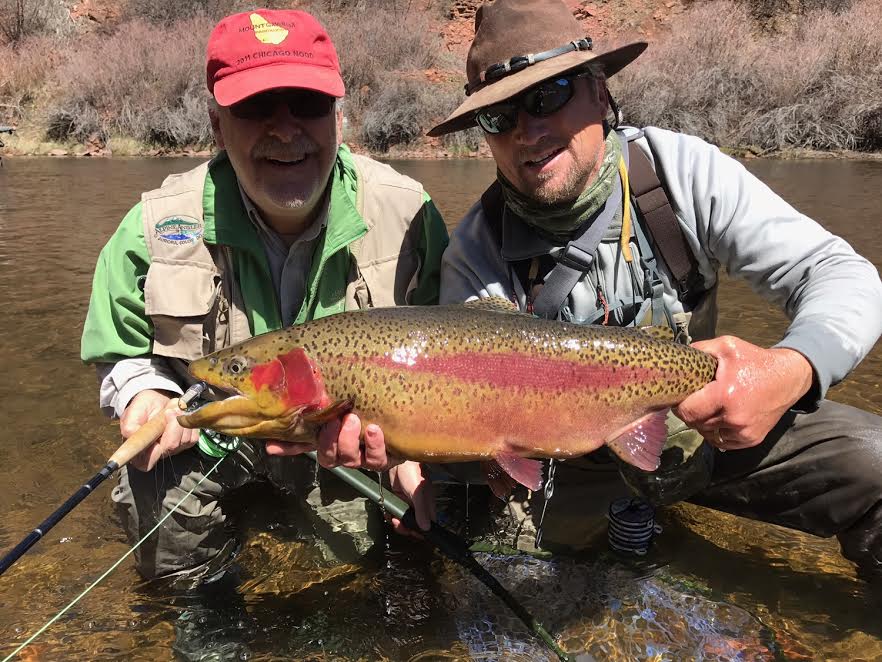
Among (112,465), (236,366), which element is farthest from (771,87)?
(112,465)

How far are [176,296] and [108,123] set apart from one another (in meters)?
25.2

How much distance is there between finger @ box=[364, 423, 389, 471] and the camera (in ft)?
7.99

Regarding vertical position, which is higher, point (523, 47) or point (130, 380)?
point (523, 47)

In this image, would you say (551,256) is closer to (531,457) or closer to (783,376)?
(531,457)

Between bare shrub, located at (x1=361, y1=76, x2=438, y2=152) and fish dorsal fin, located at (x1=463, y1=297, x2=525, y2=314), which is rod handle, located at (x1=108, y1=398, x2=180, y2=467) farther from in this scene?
bare shrub, located at (x1=361, y1=76, x2=438, y2=152)

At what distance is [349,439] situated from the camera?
243 centimetres

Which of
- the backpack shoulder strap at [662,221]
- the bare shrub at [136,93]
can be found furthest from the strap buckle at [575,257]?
the bare shrub at [136,93]

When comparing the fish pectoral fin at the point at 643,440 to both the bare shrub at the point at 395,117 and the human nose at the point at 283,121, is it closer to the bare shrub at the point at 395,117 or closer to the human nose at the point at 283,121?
the human nose at the point at 283,121

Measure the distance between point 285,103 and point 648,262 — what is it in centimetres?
162

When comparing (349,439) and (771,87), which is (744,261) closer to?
(349,439)

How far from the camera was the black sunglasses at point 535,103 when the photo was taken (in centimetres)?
279

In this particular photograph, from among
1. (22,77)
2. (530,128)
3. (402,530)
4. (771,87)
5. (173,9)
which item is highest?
(173,9)

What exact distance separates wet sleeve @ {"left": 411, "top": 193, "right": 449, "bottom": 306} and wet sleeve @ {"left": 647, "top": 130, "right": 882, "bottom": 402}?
1.08 metres

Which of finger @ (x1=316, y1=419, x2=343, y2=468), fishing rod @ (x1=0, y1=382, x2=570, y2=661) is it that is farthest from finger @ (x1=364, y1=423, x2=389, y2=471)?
fishing rod @ (x1=0, y1=382, x2=570, y2=661)
